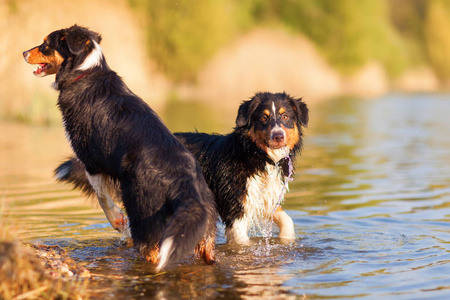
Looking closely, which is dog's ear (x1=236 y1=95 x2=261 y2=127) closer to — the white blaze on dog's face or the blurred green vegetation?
the white blaze on dog's face

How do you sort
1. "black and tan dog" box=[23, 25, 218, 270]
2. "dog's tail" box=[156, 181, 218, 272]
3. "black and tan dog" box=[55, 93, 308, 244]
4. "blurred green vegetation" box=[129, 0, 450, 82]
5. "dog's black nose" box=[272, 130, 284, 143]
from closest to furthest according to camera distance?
"dog's tail" box=[156, 181, 218, 272] < "black and tan dog" box=[23, 25, 218, 270] < "dog's black nose" box=[272, 130, 284, 143] < "black and tan dog" box=[55, 93, 308, 244] < "blurred green vegetation" box=[129, 0, 450, 82]

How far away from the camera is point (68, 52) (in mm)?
5793

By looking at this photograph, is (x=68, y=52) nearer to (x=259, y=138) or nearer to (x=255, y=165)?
(x=259, y=138)

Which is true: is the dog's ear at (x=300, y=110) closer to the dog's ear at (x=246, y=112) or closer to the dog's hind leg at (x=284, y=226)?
the dog's ear at (x=246, y=112)

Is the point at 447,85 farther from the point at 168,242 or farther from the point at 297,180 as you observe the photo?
the point at 168,242

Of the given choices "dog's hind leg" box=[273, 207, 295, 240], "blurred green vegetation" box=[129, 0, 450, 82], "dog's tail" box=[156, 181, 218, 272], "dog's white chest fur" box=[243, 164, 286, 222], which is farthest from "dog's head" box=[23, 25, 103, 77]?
"blurred green vegetation" box=[129, 0, 450, 82]

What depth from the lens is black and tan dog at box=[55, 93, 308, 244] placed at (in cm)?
614

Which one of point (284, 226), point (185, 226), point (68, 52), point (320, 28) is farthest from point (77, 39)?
point (320, 28)

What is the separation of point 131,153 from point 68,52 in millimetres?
1379

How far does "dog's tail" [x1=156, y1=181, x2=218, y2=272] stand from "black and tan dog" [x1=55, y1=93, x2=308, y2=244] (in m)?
1.13

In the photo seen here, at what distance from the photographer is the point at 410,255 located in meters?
5.63

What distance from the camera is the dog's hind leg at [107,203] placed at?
5.85 meters

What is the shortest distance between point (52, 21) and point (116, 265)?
12557 millimetres

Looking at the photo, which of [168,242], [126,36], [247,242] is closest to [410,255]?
[247,242]
